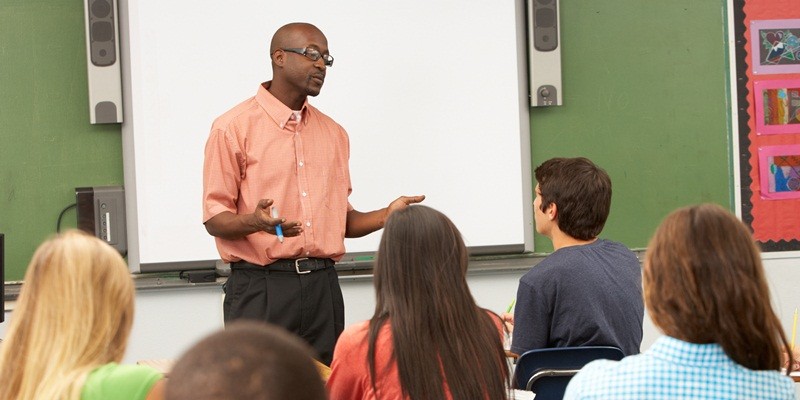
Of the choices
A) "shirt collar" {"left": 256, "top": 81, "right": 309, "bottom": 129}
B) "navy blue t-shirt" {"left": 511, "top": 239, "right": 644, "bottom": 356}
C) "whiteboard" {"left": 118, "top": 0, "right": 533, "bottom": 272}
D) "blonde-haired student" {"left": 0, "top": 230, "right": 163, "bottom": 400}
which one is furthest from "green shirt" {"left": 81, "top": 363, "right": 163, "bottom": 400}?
"whiteboard" {"left": 118, "top": 0, "right": 533, "bottom": 272}

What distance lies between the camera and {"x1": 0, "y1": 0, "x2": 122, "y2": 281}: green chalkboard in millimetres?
4473

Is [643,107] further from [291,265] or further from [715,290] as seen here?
[715,290]

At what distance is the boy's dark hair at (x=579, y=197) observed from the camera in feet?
10.6

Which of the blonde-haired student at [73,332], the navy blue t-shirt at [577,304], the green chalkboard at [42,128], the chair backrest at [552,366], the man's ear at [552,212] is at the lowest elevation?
the chair backrest at [552,366]

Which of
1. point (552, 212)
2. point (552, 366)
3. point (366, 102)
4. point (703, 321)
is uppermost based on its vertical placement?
point (366, 102)

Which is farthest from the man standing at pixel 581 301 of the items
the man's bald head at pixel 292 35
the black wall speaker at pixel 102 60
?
the black wall speaker at pixel 102 60

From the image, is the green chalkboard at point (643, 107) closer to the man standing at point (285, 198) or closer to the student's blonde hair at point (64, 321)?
the man standing at point (285, 198)

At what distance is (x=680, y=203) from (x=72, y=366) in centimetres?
379

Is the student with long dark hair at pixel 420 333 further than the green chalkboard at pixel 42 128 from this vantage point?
No

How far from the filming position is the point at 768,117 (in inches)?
202

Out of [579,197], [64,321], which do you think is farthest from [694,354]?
[579,197]

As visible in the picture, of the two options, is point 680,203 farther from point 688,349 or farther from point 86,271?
point 86,271

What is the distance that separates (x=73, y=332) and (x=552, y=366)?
1385 millimetres

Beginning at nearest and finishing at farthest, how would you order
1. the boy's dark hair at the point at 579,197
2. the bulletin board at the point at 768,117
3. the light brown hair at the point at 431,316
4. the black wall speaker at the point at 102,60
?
the light brown hair at the point at 431,316 → the boy's dark hair at the point at 579,197 → the black wall speaker at the point at 102,60 → the bulletin board at the point at 768,117
